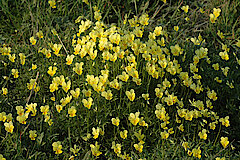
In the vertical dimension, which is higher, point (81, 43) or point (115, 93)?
point (81, 43)

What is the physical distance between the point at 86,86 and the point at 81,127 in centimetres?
31

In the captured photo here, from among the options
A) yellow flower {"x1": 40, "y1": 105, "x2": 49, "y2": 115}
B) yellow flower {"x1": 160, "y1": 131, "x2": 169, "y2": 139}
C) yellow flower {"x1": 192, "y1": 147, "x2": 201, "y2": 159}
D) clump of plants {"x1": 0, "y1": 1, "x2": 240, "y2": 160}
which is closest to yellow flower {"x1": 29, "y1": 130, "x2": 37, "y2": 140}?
A: clump of plants {"x1": 0, "y1": 1, "x2": 240, "y2": 160}

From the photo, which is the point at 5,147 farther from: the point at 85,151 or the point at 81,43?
the point at 81,43

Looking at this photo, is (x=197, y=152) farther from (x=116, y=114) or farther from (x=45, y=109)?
(x=45, y=109)

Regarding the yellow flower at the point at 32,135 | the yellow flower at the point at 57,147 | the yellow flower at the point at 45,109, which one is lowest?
the yellow flower at the point at 57,147

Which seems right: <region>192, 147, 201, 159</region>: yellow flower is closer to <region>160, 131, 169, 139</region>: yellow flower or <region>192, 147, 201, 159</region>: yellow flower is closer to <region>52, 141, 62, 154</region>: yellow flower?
<region>160, 131, 169, 139</region>: yellow flower

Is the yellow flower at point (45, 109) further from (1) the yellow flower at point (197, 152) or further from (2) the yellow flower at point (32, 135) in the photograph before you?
(1) the yellow flower at point (197, 152)

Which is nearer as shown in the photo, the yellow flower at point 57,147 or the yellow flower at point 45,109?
the yellow flower at point 57,147

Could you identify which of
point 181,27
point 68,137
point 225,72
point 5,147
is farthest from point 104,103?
point 181,27

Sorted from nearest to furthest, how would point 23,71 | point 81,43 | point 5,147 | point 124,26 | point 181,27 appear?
point 5,147 < point 81,43 < point 23,71 < point 124,26 < point 181,27

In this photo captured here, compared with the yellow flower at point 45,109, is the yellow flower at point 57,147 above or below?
below

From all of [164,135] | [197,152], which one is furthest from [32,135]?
[197,152]

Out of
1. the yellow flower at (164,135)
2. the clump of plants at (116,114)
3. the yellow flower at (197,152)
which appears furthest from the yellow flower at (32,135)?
the yellow flower at (197,152)

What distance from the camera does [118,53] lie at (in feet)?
7.76
